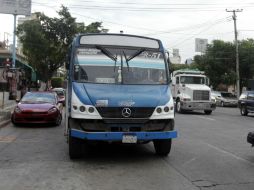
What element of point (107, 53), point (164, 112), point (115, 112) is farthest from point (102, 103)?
point (107, 53)

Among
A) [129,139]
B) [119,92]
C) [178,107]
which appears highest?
[119,92]

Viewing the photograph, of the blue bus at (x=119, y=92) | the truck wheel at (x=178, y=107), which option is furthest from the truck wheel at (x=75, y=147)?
the truck wheel at (x=178, y=107)

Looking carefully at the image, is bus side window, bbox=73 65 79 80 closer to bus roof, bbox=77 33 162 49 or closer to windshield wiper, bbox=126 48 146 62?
bus roof, bbox=77 33 162 49

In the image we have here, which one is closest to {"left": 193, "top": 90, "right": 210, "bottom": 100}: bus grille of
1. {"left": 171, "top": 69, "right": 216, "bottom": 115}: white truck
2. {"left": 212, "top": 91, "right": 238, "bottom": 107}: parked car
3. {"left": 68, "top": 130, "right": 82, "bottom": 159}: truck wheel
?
{"left": 171, "top": 69, "right": 216, "bottom": 115}: white truck

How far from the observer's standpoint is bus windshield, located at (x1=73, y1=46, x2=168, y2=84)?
1022 centimetres

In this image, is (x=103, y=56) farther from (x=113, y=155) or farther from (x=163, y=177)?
(x=163, y=177)

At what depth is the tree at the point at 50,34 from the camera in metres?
41.6

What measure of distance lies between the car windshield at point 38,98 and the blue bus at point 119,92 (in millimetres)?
7450

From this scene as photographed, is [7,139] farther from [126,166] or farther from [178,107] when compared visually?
[178,107]

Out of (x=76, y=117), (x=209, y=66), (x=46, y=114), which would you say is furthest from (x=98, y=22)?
(x=76, y=117)

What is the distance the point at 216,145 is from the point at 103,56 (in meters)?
4.37

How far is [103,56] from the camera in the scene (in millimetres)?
10453

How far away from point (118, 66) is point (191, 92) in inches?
722

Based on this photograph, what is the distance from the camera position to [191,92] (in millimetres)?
28250
